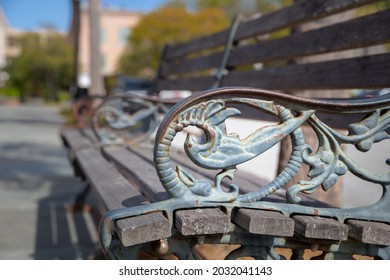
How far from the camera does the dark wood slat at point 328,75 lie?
7.48 feet

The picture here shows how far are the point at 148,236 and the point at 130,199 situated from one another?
38cm

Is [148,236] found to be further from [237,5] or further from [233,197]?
[237,5]

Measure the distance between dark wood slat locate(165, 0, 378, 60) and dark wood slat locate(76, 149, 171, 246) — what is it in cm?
135

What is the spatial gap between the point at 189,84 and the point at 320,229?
2926 millimetres

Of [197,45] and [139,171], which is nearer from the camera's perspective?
[139,171]

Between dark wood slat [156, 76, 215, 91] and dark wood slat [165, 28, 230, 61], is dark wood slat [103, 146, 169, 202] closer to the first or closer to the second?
dark wood slat [156, 76, 215, 91]

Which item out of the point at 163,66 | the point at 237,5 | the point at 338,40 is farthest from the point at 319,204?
the point at 237,5

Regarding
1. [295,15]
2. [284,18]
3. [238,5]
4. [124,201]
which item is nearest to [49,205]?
[284,18]

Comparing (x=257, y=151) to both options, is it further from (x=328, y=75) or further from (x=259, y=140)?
(x=328, y=75)

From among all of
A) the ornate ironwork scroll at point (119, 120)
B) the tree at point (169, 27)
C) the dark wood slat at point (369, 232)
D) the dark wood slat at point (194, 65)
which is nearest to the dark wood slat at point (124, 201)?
the dark wood slat at point (369, 232)

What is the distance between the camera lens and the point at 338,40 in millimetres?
2699

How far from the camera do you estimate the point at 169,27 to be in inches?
1229

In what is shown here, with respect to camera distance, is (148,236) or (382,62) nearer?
(148,236)

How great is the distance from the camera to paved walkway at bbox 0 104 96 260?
3.97 m
